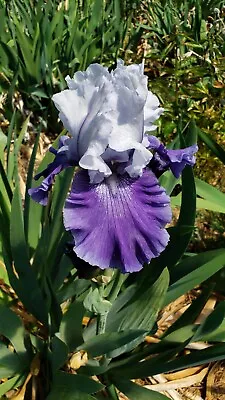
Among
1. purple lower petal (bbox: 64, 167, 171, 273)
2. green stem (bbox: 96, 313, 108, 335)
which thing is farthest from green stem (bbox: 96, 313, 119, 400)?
purple lower petal (bbox: 64, 167, 171, 273)

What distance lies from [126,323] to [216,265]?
0.28m

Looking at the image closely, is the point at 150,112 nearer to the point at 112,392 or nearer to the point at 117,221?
the point at 117,221

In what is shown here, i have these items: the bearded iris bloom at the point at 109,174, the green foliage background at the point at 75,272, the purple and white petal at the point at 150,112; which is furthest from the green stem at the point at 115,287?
the purple and white petal at the point at 150,112

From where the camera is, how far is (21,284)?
1.53m

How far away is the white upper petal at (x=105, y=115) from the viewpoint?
1.13 meters

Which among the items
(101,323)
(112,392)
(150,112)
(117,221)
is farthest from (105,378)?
(150,112)

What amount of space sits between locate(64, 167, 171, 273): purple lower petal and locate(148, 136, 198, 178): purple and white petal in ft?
0.23

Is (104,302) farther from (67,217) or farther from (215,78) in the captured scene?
(215,78)

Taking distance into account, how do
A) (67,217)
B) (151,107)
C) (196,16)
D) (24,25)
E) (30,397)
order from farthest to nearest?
(196,16) < (24,25) < (30,397) < (151,107) < (67,217)

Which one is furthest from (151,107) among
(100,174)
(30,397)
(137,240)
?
(30,397)

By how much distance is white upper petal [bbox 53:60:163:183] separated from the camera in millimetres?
1127

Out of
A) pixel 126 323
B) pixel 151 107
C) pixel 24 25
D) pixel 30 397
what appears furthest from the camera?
pixel 24 25

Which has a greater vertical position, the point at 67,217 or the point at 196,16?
the point at 67,217

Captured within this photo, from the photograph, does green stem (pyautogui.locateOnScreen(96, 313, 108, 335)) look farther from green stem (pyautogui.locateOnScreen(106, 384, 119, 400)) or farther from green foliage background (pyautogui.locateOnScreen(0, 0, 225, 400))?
green stem (pyautogui.locateOnScreen(106, 384, 119, 400))
